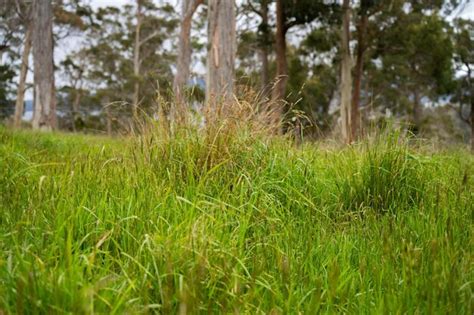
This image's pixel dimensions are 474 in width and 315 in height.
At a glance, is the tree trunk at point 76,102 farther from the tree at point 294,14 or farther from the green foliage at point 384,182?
the green foliage at point 384,182

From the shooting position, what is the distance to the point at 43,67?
13938 millimetres

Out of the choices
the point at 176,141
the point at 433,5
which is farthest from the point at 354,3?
the point at 176,141

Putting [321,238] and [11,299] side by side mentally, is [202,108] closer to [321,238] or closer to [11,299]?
[321,238]

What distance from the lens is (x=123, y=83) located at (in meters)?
31.6

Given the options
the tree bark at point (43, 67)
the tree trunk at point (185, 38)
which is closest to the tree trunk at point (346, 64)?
the tree trunk at point (185, 38)

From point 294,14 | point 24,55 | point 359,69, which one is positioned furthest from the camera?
point 24,55

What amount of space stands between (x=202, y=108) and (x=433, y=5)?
21.2 meters

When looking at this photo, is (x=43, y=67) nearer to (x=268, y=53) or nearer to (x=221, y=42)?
(x=221, y=42)

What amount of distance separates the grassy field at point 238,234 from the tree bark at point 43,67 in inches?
433

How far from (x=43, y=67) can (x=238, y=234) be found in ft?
43.9

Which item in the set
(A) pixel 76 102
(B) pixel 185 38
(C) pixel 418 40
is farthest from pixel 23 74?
(C) pixel 418 40

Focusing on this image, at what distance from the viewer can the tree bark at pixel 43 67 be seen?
1363 centimetres

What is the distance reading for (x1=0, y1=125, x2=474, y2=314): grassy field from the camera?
1568mm

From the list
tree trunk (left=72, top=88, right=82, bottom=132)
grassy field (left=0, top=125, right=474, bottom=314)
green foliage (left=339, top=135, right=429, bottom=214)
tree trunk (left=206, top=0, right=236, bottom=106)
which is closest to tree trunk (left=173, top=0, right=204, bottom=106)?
tree trunk (left=206, top=0, right=236, bottom=106)
